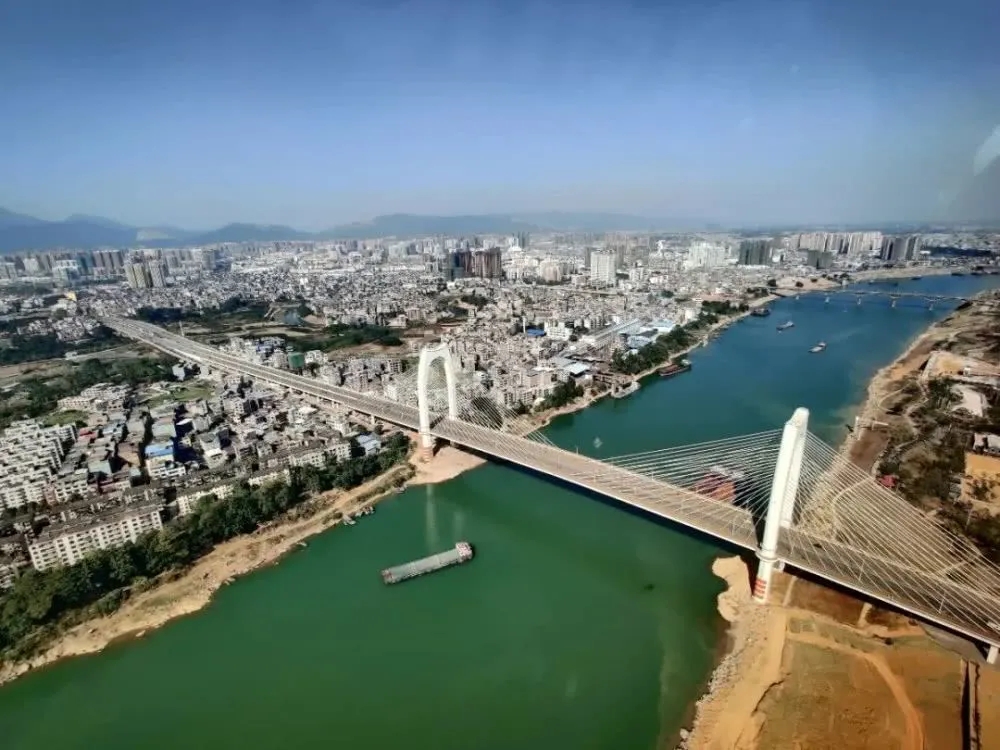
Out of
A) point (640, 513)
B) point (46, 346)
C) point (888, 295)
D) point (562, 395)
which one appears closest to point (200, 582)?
point (640, 513)

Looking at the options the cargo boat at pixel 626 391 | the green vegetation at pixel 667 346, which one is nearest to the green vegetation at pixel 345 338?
the green vegetation at pixel 667 346

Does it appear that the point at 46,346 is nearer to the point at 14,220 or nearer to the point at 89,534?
the point at 89,534

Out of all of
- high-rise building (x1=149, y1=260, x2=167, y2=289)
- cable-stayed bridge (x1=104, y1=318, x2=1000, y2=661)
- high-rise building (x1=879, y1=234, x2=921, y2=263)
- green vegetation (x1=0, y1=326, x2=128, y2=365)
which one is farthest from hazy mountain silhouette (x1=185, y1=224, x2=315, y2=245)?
cable-stayed bridge (x1=104, y1=318, x2=1000, y2=661)

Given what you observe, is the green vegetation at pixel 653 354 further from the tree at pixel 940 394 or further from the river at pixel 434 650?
the river at pixel 434 650

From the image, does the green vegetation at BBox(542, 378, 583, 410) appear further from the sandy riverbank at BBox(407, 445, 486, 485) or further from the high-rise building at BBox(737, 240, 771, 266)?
the high-rise building at BBox(737, 240, 771, 266)

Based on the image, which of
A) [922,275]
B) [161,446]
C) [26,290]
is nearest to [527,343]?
[161,446]

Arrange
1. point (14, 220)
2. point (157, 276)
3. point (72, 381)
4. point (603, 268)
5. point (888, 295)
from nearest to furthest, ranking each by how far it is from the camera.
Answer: point (72, 381), point (888, 295), point (603, 268), point (157, 276), point (14, 220)
